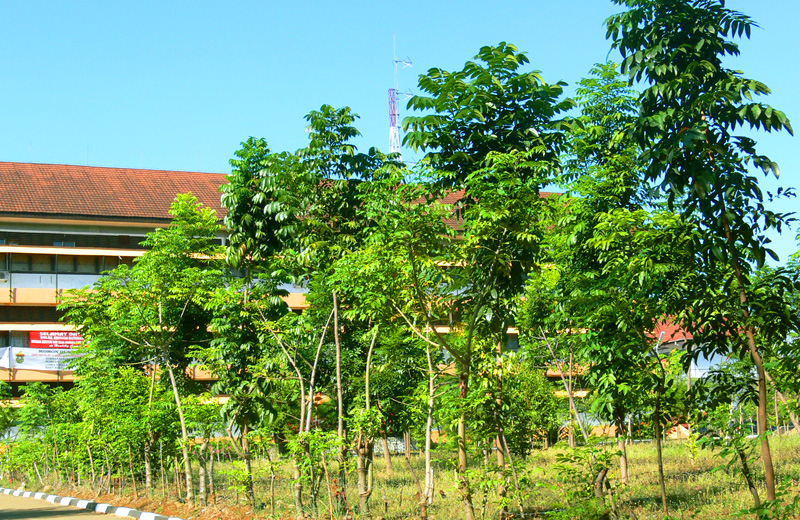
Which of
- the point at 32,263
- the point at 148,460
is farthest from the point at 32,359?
the point at 148,460

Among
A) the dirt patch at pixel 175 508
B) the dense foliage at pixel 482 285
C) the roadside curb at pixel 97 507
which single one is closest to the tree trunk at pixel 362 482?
the dense foliage at pixel 482 285

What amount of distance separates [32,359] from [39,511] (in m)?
26.0

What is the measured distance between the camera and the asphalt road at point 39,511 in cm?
1539

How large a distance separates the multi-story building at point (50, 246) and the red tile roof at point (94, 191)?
0.05 m

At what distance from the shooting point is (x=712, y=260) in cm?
681

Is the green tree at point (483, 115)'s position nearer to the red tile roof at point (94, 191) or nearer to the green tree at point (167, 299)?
the green tree at point (167, 299)

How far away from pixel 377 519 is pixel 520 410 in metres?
8.79

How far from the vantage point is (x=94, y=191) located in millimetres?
43531

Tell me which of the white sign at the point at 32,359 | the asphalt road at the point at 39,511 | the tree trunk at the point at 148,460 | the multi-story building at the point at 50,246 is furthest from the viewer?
the multi-story building at the point at 50,246

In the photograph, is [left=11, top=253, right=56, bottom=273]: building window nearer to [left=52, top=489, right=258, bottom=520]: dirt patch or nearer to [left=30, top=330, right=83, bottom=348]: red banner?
[left=30, top=330, right=83, bottom=348]: red banner

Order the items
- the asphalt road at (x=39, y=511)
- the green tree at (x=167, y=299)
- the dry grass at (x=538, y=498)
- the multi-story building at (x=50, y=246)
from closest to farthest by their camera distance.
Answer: the dry grass at (x=538, y=498), the green tree at (x=167, y=299), the asphalt road at (x=39, y=511), the multi-story building at (x=50, y=246)

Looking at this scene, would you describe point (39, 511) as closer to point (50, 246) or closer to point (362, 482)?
point (362, 482)

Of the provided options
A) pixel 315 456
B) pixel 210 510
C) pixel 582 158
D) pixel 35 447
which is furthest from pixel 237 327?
pixel 35 447

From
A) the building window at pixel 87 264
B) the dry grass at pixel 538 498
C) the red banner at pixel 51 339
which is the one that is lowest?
the dry grass at pixel 538 498
